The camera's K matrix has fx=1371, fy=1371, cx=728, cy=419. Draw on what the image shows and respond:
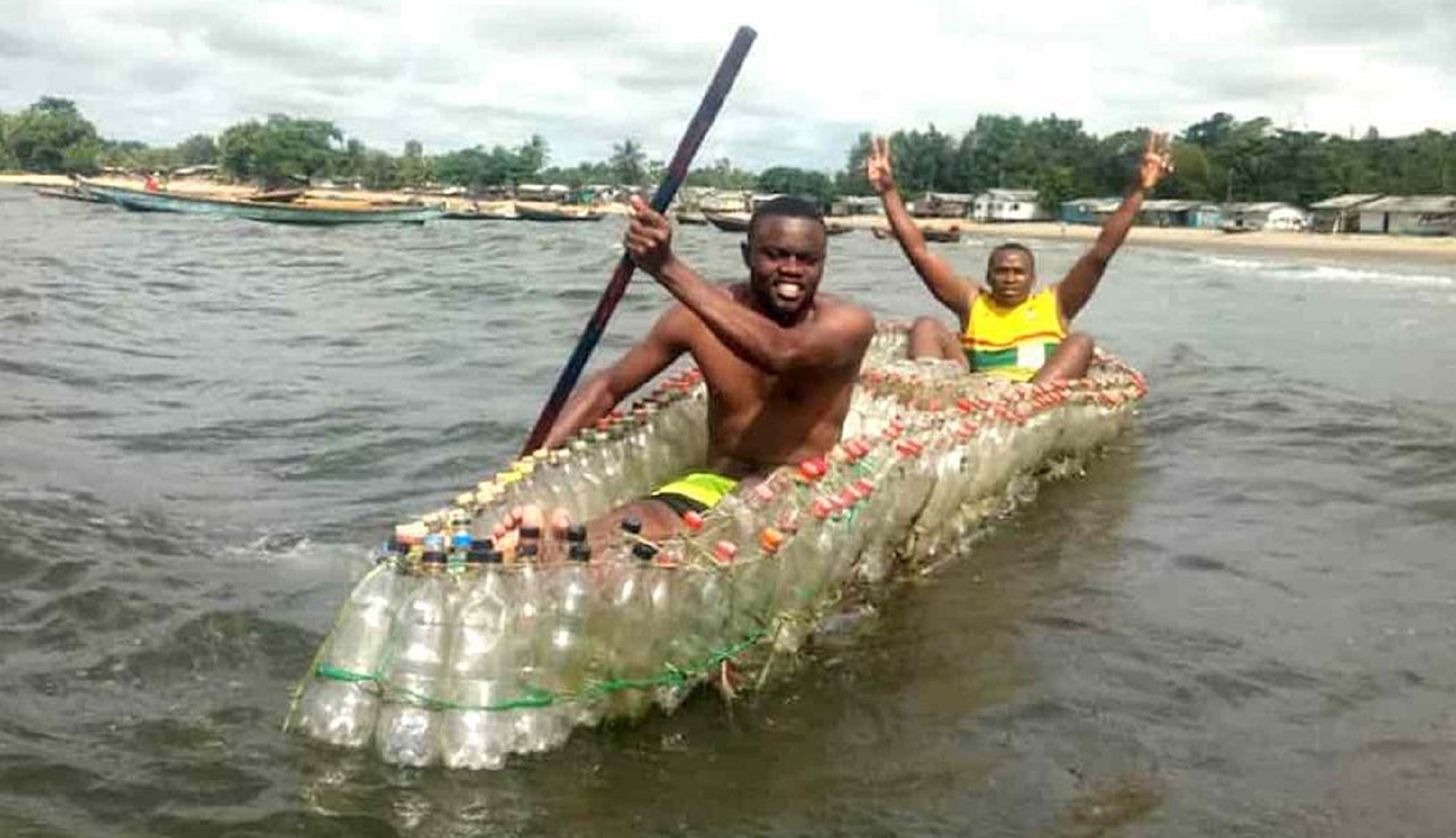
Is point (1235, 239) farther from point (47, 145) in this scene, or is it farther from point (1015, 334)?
point (47, 145)

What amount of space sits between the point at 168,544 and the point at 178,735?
2402mm

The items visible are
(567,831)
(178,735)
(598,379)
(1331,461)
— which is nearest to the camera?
Result: (567,831)

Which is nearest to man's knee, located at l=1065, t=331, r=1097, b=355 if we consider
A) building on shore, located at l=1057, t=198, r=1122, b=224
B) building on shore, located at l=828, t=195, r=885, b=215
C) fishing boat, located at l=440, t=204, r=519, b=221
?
fishing boat, located at l=440, t=204, r=519, b=221

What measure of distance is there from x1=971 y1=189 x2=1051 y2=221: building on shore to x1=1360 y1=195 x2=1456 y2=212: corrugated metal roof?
27.0 metres

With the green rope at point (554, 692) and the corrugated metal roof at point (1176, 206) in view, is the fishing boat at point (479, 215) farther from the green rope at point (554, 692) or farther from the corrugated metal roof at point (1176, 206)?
the green rope at point (554, 692)

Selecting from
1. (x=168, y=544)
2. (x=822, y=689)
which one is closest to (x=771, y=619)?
(x=822, y=689)

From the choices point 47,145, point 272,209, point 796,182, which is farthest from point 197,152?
point 272,209

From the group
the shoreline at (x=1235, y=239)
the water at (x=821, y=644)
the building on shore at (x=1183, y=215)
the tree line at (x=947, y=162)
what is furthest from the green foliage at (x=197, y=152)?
the water at (x=821, y=644)

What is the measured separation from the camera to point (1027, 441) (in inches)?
303

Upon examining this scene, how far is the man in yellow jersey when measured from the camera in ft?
31.4

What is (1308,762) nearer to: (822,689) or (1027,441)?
(822,689)

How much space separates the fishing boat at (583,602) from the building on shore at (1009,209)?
96.8 m

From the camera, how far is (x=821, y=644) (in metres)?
5.21

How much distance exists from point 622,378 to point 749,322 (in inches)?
50.3
